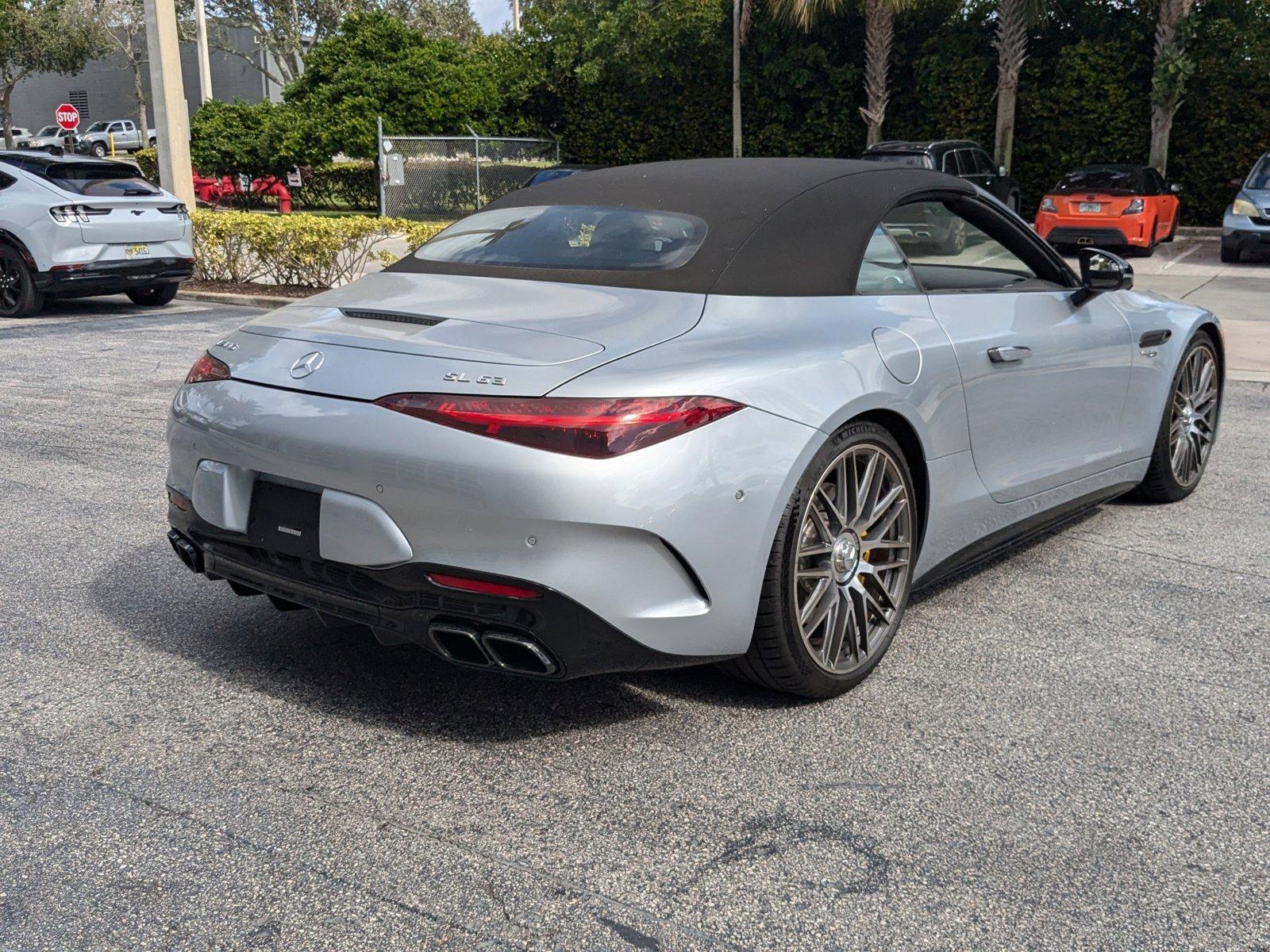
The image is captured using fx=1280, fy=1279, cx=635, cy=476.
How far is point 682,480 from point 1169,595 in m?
2.33

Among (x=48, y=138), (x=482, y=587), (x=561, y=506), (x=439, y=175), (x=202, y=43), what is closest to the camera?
(x=561, y=506)

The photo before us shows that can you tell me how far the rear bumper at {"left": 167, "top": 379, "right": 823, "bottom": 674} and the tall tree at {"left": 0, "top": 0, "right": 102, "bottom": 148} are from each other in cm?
6007

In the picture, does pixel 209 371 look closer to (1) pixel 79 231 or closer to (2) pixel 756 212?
(2) pixel 756 212

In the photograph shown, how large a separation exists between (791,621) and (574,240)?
1.39 metres

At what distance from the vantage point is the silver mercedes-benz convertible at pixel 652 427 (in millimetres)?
2924

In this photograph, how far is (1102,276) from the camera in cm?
459

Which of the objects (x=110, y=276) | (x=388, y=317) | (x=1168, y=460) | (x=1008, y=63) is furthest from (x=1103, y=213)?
(x=388, y=317)

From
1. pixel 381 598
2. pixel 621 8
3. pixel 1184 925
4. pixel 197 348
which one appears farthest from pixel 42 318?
pixel 621 8

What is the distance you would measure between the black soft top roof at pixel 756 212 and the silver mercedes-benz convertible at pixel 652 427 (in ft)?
0.04

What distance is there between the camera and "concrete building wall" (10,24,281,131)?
2506 inches

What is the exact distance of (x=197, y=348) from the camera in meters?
10.7

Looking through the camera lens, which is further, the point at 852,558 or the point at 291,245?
the point at 291,245

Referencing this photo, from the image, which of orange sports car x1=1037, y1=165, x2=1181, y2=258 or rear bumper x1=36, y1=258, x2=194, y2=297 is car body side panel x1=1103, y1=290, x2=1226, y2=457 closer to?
rear bumper x1=36, y1=258, x2=194, y2=297

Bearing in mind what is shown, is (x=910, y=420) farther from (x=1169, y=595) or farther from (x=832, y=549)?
(x=1169, y=595)
